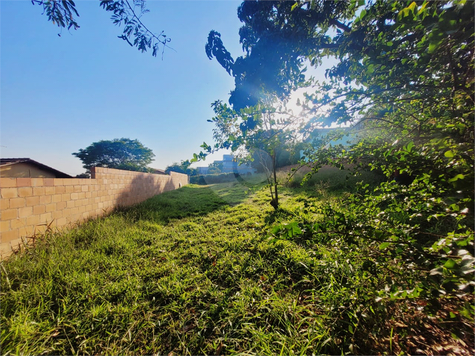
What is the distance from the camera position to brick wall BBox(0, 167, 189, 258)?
7.47 ft

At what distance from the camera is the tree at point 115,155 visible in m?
22.9

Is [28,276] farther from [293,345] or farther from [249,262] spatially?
[293,345]

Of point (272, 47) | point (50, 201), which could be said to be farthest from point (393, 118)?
point (50, 201)

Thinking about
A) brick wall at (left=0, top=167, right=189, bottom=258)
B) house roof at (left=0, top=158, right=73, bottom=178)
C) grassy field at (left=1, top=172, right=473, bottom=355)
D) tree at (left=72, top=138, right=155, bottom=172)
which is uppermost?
tree at (left=72, top=138, right=155, bottom=172)

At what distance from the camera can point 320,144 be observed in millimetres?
1860

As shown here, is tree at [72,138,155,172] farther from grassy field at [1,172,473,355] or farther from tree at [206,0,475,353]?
tree at [206,0,475,353]

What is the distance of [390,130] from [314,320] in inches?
79.2

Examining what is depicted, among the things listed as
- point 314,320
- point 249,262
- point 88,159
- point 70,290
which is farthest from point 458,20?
point 88,159

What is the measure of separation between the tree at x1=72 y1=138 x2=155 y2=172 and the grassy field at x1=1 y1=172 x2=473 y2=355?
80.9 ft

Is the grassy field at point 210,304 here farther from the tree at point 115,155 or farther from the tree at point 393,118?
the tree at point 115,155

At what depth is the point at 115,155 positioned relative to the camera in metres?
23.9

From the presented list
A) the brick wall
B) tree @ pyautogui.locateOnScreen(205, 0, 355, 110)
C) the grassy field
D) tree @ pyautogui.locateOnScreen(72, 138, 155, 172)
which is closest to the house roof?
the brick wall

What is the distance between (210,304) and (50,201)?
351 cm

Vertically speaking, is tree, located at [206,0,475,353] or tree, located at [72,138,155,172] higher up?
tree, located at [72,138,155,172]
